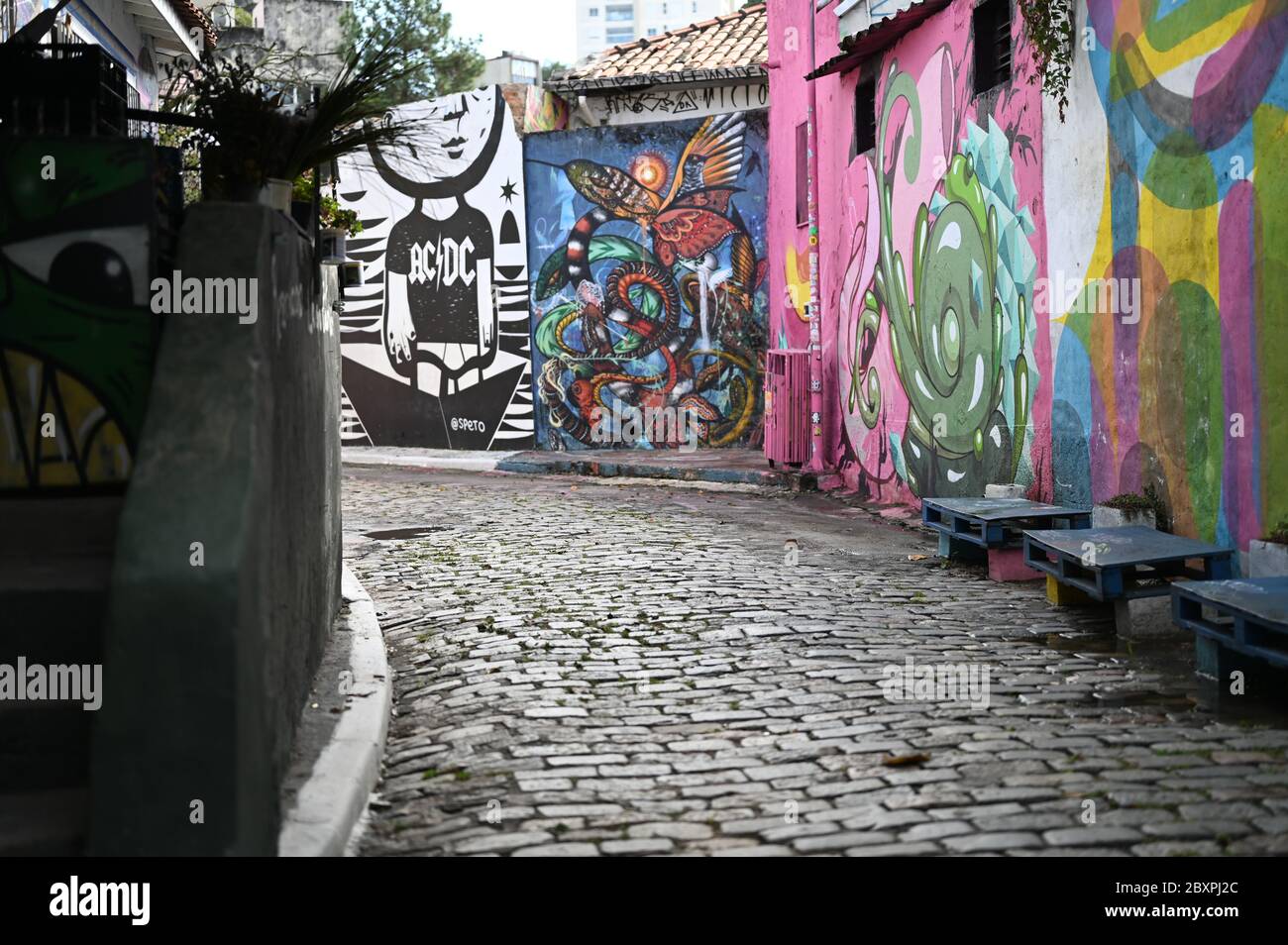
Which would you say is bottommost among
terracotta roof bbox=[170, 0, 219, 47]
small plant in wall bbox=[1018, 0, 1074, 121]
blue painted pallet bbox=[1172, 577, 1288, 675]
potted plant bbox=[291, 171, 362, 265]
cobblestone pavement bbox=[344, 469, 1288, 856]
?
cobblestone pavement bbox=[344, 469, 1288, 856]

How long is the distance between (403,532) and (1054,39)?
6.31m

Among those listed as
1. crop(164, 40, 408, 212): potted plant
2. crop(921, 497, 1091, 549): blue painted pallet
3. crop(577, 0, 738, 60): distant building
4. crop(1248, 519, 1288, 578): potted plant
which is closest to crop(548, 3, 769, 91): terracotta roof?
crop(921, 497, 1091, 549): blue painted pallet

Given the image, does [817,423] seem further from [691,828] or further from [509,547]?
[691,828]

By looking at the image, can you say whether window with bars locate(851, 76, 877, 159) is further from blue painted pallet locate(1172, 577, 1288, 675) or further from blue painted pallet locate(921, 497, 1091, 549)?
blue painted pallet locate(1172, 577, 1288, 675)

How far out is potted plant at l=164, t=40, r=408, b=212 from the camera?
5480 millimetres

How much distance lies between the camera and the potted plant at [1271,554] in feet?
21.2

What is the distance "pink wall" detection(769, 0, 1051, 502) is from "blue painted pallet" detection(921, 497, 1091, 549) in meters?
0.59

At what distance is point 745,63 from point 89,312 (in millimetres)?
16702

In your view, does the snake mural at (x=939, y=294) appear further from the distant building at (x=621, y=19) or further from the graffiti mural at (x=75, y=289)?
the distant building at (x=621, y=19)

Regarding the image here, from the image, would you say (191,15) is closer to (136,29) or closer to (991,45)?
(136,29)

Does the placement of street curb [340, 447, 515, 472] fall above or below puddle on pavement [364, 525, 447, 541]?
above
